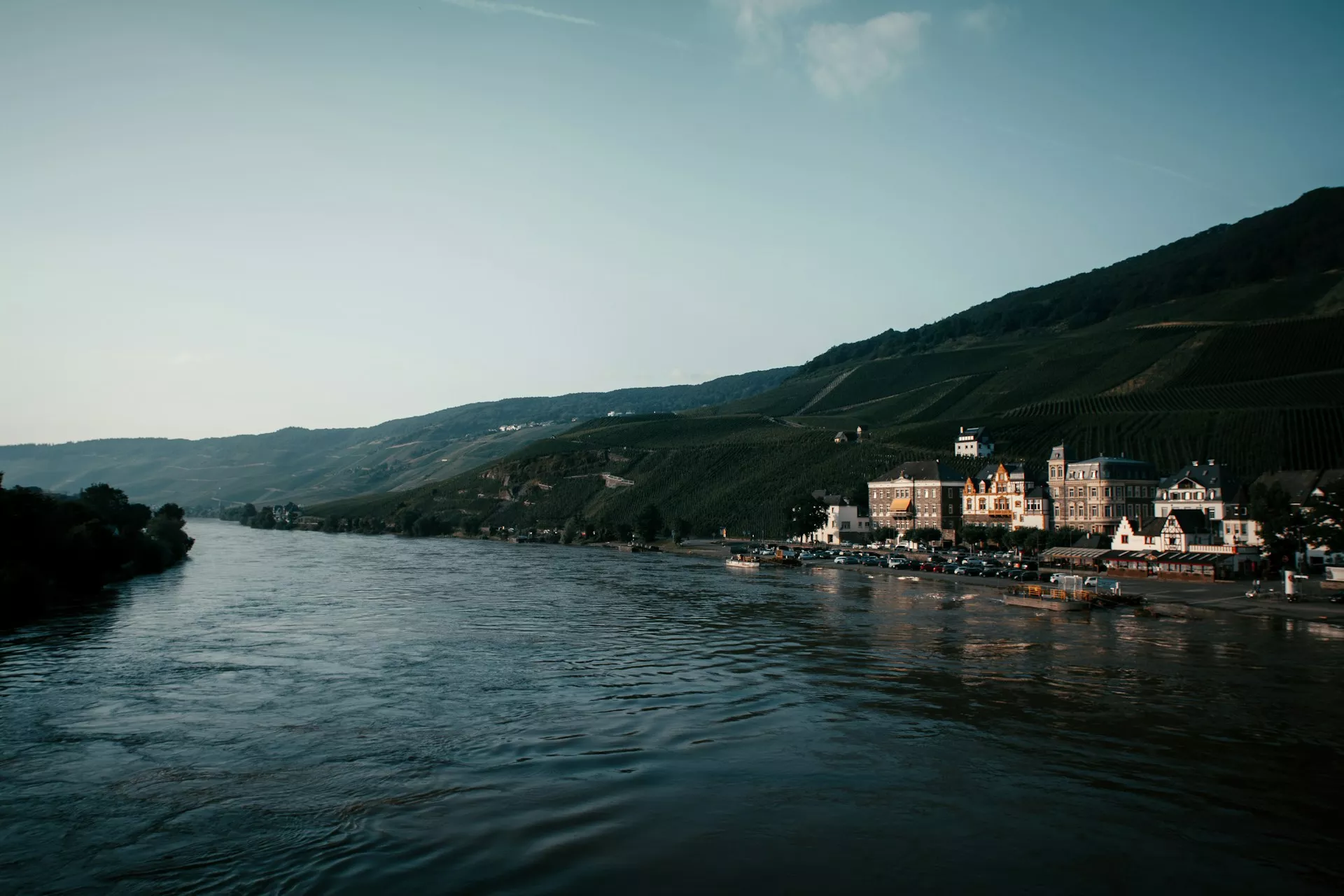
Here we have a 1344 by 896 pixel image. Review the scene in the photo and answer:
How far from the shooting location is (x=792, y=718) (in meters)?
30.4

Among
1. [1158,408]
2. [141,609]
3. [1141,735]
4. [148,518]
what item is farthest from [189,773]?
[1158,408]

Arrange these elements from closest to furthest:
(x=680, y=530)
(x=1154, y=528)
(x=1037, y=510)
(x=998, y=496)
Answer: (x=1154, y=528), (x=1037, y=510), (x=998, y=496), (x=680, y=530)

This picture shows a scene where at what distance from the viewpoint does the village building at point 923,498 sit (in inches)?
4754

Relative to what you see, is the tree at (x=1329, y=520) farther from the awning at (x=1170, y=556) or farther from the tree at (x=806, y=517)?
the tree at (x=806, y=517)

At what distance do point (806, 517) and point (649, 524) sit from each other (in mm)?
25550

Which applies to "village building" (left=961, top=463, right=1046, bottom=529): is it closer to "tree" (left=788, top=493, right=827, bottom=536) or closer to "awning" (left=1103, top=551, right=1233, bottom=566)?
"tree" (left=788, top=493, right=827, bottom=536)

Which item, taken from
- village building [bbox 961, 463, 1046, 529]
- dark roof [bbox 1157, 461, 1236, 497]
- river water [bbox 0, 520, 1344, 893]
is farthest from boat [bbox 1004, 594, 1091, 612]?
village building [bbox 961, 463, 1046, 529]

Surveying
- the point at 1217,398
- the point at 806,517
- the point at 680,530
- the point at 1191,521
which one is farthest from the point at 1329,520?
the point at 680,530

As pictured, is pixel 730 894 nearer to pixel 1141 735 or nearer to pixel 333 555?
pixel 1141 735

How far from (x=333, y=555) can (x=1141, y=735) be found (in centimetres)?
10642

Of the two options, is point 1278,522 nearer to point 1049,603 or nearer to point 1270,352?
point 1049,603

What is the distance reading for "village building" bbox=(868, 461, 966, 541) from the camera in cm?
12075

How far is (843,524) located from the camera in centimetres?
12788

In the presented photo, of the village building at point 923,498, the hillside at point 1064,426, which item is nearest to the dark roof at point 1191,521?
the hillside at point 1064,426
